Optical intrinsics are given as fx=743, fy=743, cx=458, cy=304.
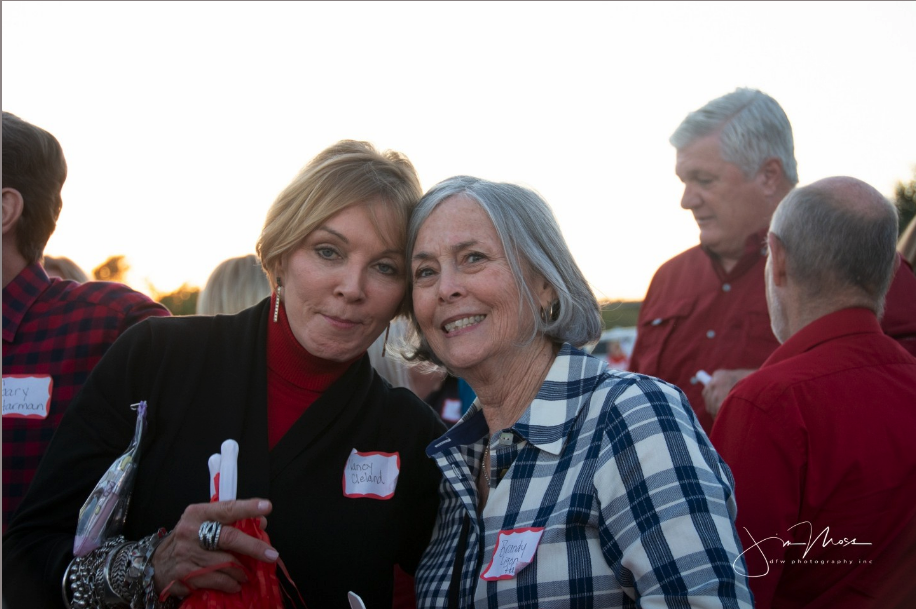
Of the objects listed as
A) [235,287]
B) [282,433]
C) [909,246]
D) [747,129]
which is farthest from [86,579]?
[909,246]

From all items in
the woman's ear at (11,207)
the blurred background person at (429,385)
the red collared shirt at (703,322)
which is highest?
the woman's ear at (11,207)

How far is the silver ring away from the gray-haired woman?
0.69 meters

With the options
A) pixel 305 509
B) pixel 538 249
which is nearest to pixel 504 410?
pixel 538 249

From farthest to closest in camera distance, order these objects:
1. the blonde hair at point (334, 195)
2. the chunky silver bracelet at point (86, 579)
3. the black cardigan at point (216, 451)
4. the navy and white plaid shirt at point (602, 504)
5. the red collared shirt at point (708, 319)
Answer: the red collared shirt at point (708, 319) → the blonde hair at point (334, 195) → the black cardigan at point (216, 451) → the chunky silver bracelet at point (86, 579) → the navy and white plaid shirt at point (602, 504)

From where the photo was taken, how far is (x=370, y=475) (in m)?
2.48

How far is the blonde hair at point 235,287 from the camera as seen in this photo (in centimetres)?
449

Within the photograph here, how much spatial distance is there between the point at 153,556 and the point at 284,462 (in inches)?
18.5

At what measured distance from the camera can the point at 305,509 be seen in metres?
2.34

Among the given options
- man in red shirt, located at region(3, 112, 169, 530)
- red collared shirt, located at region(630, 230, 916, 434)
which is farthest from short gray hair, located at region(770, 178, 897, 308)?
man in red shirt, located at region(3, 112, 169, 530)

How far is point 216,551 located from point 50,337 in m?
1.32

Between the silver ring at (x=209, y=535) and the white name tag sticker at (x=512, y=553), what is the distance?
73 cm

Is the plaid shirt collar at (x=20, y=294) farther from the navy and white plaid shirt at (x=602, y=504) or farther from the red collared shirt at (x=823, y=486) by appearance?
the red collared shirt at (x=823, y=486)

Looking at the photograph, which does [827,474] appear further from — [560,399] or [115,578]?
[115,578]

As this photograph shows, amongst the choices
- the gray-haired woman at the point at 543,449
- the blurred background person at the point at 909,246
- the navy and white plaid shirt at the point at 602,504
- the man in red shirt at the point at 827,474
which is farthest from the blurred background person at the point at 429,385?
the blurred background person at the point at 909,246
